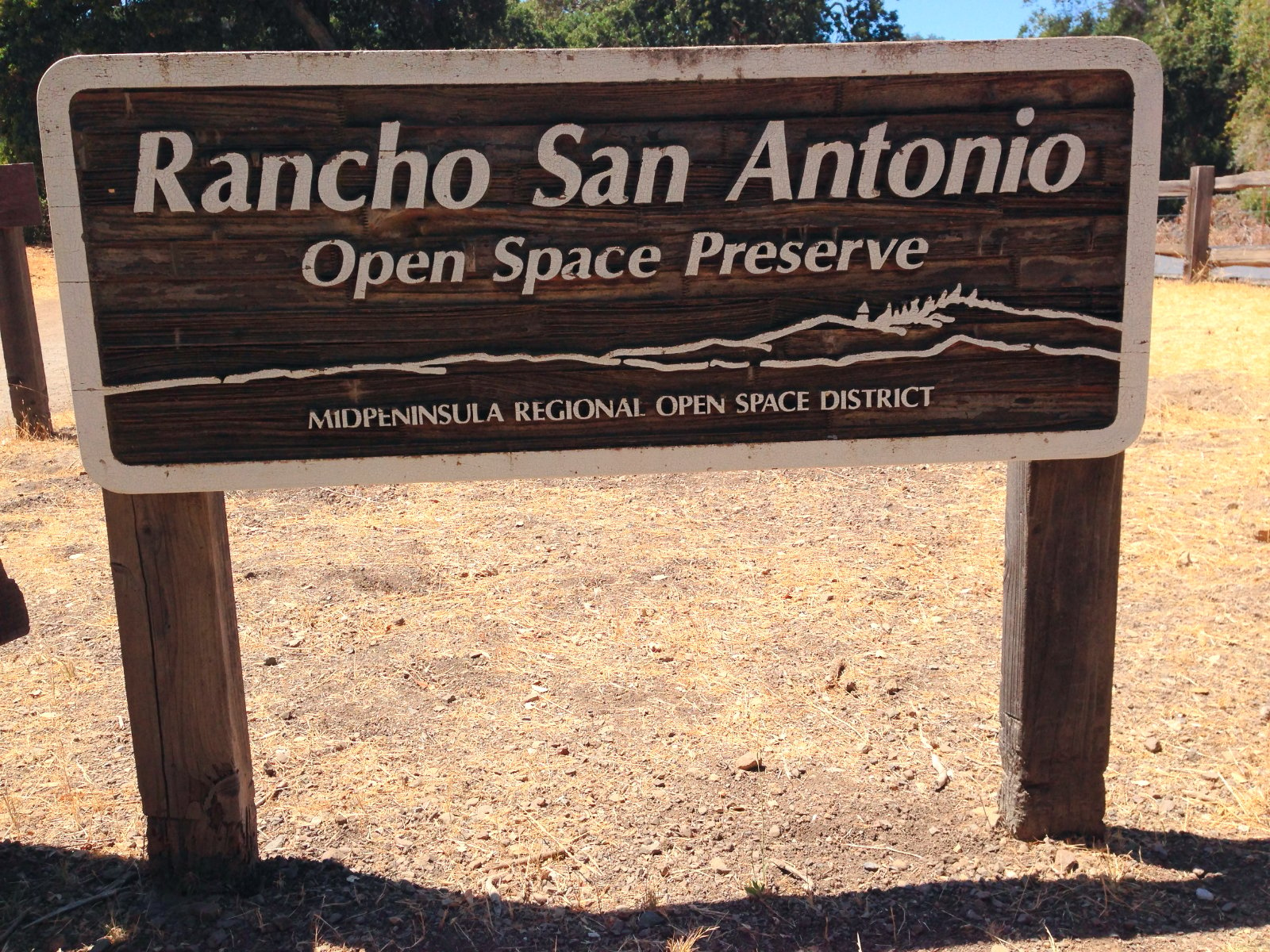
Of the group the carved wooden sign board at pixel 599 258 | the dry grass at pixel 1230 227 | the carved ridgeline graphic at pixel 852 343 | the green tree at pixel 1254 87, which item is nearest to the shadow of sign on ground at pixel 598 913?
the carved wooden sign board at pixel 599 258

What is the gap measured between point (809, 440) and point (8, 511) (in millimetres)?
5525

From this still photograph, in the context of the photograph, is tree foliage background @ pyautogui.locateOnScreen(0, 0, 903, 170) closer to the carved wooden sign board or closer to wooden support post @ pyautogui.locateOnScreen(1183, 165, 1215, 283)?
wooden support post @ pyautogui.locateOnScreen(1183, 165, 1215, 283)

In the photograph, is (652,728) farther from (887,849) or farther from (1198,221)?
(1198,221)

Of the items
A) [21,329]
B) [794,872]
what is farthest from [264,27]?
[794,872]

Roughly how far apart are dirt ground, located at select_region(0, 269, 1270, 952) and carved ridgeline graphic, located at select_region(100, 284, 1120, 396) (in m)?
1.38

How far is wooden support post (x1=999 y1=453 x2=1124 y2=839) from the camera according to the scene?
2805 millimetres

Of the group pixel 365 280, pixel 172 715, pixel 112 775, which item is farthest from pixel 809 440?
pixel 112 775

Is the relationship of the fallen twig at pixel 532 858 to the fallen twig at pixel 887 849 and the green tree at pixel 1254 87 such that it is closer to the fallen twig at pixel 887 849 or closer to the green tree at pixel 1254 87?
the fallen twig at pixel 887 849

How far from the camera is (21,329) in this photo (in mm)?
7812

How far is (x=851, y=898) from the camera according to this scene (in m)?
2.83

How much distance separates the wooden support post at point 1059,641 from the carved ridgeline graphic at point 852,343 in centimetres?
36

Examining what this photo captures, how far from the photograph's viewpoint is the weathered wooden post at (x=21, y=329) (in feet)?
24.4

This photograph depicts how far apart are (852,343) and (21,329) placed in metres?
7.18

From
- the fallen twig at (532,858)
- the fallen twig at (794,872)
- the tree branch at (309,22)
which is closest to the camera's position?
the fallen twig at (794,872)
